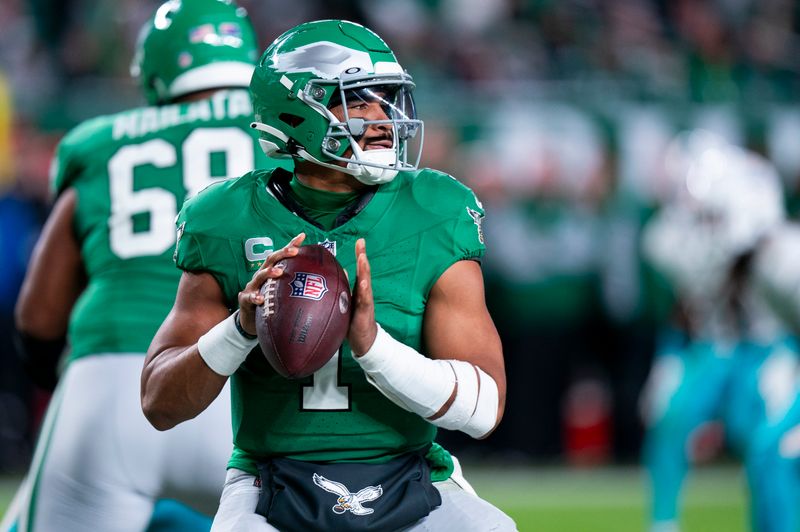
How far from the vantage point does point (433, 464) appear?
2.70m

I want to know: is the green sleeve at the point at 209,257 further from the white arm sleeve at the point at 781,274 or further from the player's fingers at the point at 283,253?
the white arm sleeve at the point at 781,274

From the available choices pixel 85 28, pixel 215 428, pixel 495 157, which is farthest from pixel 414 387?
pixel 85 28

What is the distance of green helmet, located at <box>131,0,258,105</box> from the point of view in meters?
3.64

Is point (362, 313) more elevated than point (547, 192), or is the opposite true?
point (362, 313)

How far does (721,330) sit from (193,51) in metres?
3.25

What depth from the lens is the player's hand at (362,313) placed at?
2.42 meters

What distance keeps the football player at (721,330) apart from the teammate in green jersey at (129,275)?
285 cm

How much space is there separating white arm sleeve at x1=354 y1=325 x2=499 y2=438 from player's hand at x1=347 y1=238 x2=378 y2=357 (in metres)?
0.02

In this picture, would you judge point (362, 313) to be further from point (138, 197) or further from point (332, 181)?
point (138, 197)

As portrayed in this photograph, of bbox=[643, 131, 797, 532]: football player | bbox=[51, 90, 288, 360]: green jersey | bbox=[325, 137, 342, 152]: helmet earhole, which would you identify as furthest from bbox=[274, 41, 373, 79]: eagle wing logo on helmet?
bbox=[643, 131, 797, 532]: football player

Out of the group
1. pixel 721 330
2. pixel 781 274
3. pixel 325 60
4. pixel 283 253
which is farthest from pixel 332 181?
pixel 721 330

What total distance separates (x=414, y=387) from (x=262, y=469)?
37 centimetres

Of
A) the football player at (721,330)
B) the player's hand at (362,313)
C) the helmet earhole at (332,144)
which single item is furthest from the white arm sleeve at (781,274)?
the player's hand at (362,313)

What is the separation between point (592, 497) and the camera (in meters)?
7.86
